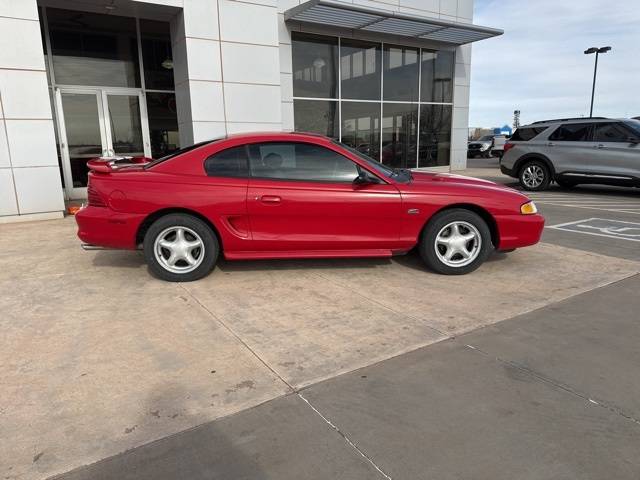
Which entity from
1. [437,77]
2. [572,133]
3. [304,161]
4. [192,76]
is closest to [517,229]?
[304,161]

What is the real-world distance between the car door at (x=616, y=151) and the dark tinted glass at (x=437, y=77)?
5.85 m

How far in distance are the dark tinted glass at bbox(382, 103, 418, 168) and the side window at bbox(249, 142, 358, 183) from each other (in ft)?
33.9

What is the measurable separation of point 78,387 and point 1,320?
60.0 inches

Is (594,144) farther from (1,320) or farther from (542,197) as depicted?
(1,320)

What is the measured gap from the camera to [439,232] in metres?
4.77

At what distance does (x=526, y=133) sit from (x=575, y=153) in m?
1.41

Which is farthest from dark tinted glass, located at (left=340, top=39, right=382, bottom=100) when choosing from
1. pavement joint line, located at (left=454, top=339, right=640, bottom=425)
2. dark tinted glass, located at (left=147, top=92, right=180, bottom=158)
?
pavement joint line, located at (left=454, top=339, right=640, bottom=425)

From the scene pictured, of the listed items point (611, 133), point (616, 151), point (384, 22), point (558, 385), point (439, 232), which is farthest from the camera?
point (384, 22)

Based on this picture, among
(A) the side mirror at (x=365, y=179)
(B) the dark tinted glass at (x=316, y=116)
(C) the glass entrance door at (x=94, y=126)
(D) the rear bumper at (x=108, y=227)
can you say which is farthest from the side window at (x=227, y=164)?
(B) the dark tinted glass at (x=316, y=116)

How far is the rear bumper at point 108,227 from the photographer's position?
4.54 meters

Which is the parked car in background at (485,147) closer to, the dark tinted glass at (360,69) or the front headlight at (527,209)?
the dark tinted glass at (360,69)

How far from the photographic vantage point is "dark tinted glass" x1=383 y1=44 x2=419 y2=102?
Answer: 14344 mm

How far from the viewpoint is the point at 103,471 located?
2111 millimetres

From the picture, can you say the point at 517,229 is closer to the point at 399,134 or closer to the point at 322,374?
the point at 322,374
